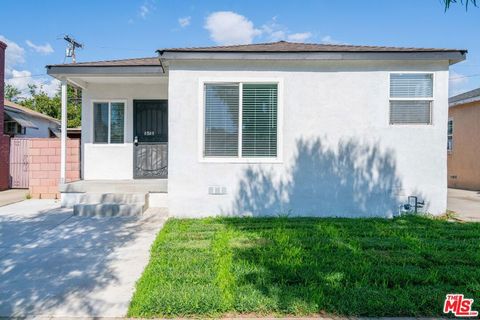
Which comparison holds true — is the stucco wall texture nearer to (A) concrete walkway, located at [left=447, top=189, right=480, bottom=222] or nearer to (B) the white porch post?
(A) concrete walkway, located at [left=447, top=189, right=480, bottom=222]

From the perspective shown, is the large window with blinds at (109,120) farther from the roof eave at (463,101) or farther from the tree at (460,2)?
the roof eave at (463,101)

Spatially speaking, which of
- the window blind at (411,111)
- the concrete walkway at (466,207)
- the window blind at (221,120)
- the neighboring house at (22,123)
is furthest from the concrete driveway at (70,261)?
the neighboring house at (22,123)

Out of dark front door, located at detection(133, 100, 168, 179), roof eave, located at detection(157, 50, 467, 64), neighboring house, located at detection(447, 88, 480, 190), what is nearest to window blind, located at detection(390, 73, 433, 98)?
roof eave, located at detection(157, 50, 467, 64)

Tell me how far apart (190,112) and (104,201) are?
10.4 feet

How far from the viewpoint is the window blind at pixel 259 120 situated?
6.96 metres

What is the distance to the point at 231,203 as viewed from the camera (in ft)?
22.9

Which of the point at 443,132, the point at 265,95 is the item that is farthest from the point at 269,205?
the point at 443,132

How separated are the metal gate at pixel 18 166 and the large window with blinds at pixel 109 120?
14.5 feet

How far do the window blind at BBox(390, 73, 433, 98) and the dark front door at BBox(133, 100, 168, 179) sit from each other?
6.33 meters

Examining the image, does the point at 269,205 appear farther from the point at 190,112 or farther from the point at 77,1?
the point at 77,1

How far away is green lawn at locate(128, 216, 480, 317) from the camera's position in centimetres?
298

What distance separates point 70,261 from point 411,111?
7.11 m

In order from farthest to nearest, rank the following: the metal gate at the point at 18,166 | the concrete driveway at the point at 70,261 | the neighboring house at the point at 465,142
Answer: the neighboring house at the point at 465,142
the metal gate at the point at 18,166
the concrete driveway at the point at 70,261

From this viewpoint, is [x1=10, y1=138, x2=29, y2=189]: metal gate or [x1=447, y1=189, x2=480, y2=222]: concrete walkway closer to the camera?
[x1=447, y1=189, x2=480, y2=222]: concrete walkway
